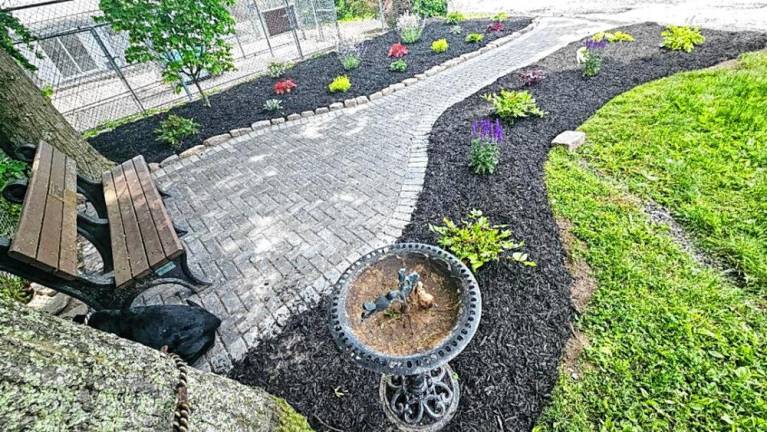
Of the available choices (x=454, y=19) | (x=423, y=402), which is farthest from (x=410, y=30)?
(x=423, y=402)

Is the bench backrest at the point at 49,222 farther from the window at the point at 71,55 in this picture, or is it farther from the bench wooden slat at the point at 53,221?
the window at the point at 71,55

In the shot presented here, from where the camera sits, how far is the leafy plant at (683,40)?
6230 mm

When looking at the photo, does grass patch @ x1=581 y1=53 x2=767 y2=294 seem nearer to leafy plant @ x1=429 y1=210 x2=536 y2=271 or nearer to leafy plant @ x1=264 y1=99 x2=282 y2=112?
leafy plant @ x1=429 y1=210 x2=536 y2=271

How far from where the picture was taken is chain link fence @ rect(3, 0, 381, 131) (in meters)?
7.98

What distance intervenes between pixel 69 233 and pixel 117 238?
35cm

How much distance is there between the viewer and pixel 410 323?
178 cm

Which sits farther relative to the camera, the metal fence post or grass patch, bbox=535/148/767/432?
the metal fence post

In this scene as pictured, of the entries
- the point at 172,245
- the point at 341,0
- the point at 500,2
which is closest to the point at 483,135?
the point at 172,245

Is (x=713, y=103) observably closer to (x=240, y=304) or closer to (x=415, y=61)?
(x=415, y=61)

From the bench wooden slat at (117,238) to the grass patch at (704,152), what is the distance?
4.85 m

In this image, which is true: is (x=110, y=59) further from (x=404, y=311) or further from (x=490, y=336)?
(x=490, y=336)

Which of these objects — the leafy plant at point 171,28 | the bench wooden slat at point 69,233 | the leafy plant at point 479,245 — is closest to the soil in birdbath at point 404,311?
the leafy plant at point 479,245

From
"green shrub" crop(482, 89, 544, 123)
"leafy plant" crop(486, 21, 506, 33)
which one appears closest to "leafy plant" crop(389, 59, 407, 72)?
"green shrub" crop(482, 89, 544, 123)

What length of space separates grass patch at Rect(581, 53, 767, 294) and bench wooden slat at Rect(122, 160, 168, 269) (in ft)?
15.3
